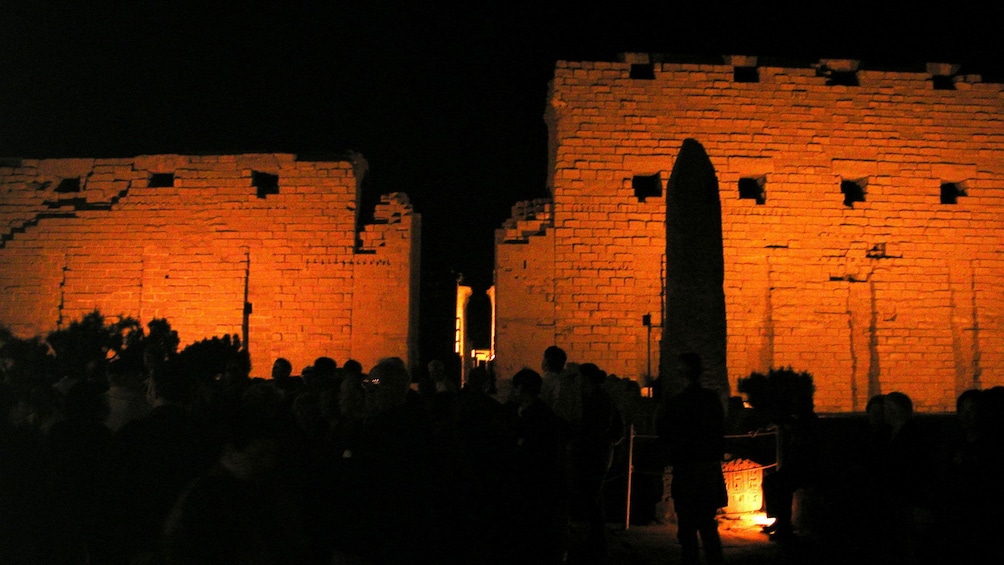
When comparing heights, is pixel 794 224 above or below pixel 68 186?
below

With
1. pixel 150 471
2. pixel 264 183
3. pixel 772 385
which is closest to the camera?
pixel 150 471

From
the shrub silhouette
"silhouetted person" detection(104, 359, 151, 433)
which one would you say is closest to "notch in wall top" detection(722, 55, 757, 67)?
A: the shrub silhouette

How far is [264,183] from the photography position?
1639 cm

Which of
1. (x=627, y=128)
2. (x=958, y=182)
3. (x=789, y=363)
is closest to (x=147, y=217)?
(x=627, y=128)

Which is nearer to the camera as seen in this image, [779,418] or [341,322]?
[779,418]

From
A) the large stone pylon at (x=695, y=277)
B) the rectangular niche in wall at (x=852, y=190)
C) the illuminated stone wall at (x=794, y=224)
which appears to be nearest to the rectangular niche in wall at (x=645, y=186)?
the illuminated stone wall at (x=794, y=224)

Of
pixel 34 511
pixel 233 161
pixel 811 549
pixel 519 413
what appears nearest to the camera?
pixel 34 511

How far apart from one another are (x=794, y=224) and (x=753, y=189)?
941 mm

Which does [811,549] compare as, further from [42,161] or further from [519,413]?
[42,161]

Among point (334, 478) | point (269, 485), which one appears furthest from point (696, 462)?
point (269, 485)

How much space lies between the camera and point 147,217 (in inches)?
635

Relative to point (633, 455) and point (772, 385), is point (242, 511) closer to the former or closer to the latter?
point (633, 455)

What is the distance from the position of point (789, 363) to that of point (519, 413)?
9.79 m

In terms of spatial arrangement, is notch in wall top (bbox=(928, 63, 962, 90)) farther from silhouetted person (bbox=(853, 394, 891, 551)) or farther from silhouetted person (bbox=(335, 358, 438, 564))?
silhouetted person (bbox=(335, 358, 438, 564))
